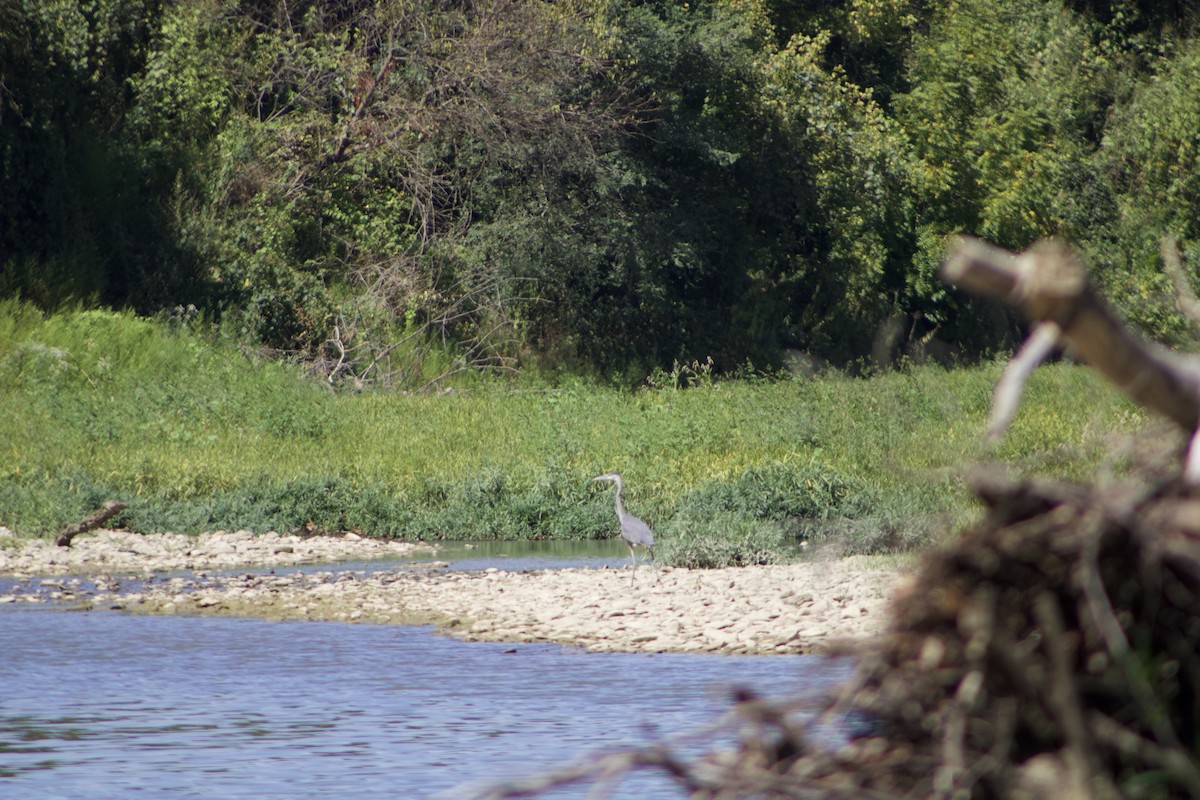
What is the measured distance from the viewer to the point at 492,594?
552 inches

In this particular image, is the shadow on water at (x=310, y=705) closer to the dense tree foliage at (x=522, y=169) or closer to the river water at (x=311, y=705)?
the river water at (x=311, y=705)

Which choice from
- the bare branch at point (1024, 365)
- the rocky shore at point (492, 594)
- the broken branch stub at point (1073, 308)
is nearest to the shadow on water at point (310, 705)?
the rocky shore at point (492, 594)

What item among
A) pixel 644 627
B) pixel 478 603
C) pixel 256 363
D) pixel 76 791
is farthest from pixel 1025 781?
pixel 256 363

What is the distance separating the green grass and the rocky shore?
2.72 feet

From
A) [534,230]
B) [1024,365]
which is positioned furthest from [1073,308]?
[534,230]

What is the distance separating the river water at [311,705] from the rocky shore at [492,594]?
1.36 feet

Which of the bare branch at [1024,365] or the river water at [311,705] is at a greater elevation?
the bare branch at [1024,365]

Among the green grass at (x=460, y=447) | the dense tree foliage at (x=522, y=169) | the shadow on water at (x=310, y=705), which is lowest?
the green grass at (x=460, y=447)

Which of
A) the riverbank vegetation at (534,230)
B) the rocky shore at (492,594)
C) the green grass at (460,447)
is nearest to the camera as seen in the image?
the rocky shore at (492,594)

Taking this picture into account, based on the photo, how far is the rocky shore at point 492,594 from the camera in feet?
39.5

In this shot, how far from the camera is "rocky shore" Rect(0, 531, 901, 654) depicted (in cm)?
1204

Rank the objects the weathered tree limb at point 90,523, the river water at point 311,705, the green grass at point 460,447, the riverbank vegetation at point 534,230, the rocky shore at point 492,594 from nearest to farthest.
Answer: the river water at point 311,705 → the rocky shore at point 492,594 → the weathered tree limb at point 90,523 → the green grass at point 460,447 → the riverbank vegetation at point 534,230

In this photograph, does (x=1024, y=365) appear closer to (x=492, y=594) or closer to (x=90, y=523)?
(x=492, y=594)

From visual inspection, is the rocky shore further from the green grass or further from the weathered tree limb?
the green grass
